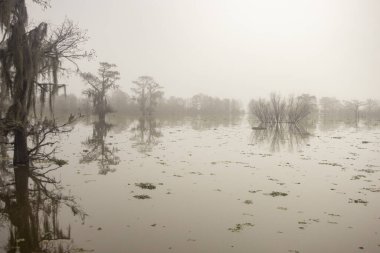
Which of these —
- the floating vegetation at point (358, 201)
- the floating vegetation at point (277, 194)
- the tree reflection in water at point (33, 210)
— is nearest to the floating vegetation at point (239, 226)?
the floating vegetation at point (277, 194)

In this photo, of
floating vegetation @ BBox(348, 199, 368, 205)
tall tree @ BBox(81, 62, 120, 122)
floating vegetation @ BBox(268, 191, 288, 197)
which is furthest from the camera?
tall tree @ BBox(81, 62, 120, 122)

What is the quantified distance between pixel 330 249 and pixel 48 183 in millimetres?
9215

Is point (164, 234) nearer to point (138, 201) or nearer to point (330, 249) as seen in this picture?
point (138, 201)

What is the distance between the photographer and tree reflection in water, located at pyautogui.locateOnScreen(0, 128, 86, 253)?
6840 mm

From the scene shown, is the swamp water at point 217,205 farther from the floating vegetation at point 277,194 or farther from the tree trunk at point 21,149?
the tree trunk at point 21,149

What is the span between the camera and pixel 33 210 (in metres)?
8.79

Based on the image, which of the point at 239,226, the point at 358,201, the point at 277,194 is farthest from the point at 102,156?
the point at 358,201

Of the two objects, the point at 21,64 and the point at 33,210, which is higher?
the point at 21,64

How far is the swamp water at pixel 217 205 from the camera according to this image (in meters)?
7.30

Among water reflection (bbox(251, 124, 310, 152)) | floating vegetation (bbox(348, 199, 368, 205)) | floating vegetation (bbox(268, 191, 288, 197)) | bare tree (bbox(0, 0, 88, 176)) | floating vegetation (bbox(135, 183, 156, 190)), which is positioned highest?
bare tree (bbox(0, 0, 88, 176))

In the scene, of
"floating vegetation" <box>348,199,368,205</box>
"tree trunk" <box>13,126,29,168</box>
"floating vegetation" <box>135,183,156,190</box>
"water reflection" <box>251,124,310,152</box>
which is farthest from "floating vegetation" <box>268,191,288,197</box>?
"water reflection" <box>251,124,310,152</box>

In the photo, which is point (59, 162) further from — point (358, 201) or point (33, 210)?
point (358, 201)

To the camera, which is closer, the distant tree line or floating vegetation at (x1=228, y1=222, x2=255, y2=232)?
floating vegetation at (x1=228, y1=222, x2=255, y2=232)

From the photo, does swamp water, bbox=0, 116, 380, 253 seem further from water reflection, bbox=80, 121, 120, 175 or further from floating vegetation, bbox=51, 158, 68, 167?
floating vegetation, bbox=51, 158, 68, 167
